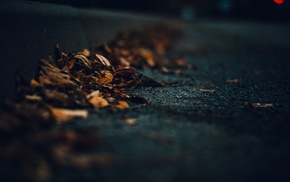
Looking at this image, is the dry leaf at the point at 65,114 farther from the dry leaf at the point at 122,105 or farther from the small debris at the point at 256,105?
the small debris at the point at 256,105

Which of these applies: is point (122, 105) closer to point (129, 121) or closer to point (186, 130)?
point (129, 121)

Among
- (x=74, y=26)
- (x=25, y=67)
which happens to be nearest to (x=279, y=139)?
(x=25, y=67)

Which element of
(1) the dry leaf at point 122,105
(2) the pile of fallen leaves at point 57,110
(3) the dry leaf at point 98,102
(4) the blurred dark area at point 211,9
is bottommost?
(4) the blurred dark area at point 211,9

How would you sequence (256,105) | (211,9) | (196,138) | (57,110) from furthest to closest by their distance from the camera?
(211,9) → (256,105) → (57,110) → (196,138)

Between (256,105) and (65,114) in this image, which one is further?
(256,105)

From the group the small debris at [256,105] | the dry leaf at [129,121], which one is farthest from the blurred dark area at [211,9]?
the dry leaf at [129,121]

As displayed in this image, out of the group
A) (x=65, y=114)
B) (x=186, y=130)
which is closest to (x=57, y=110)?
(x=65, y=114)

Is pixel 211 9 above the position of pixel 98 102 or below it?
below

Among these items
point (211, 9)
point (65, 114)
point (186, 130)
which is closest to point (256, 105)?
point (186, 130)

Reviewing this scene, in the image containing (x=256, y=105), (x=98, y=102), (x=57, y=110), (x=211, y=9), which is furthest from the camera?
(x=211, y=9)

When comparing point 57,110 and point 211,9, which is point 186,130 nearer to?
point 57,110
